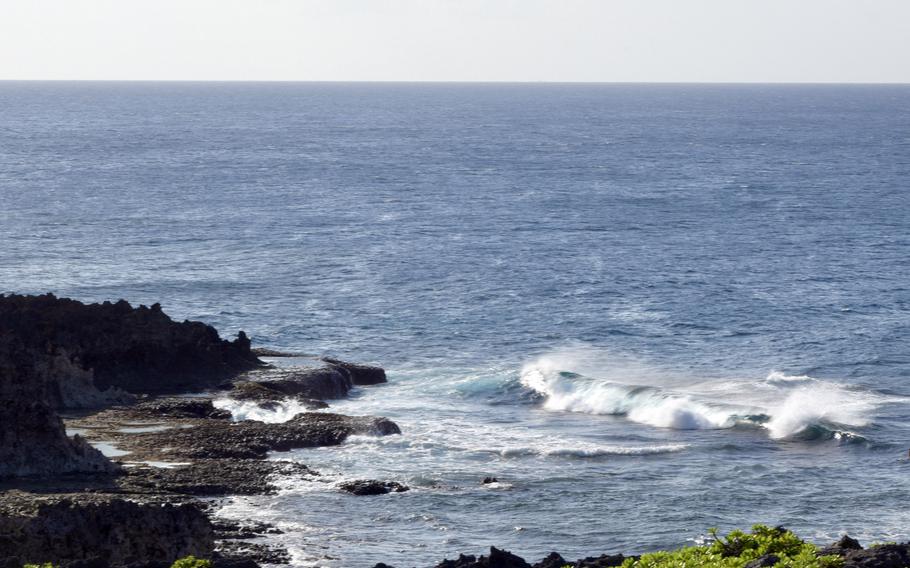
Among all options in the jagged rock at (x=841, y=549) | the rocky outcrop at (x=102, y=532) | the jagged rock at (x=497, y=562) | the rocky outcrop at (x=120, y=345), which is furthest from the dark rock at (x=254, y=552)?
the rocky outcrop at (x=120, y=345)

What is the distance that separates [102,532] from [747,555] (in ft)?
58.9

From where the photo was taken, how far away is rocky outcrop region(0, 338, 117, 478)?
144 feet

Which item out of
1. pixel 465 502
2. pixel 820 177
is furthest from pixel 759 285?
pixel 820 177

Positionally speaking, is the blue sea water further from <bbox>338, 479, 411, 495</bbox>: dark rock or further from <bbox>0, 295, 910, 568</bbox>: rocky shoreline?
<bbox>0, 295, 910, 568</bbox>: rocky shoreline

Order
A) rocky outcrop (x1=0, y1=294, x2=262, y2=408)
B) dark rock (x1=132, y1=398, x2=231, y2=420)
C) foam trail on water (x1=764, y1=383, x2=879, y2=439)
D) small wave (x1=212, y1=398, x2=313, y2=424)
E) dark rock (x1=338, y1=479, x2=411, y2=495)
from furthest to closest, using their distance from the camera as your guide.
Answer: foam trail on water (x1=764, y1=383, x2=879, y2=439) < rocky outcrop (x1=0, y1=294, x2=262, y2=408) < small wave (x1=212, y1=398, x2=313, y2=424) < dark rock (x1=132, y1=398, x2=231, y2=420) < dark rock (x1=338, y1=479, x2=411, y2=495)

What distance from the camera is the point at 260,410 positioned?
56.0 metres

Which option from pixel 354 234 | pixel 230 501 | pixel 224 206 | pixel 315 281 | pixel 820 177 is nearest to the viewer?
pixel 230 501

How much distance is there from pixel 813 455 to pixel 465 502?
16.6 m

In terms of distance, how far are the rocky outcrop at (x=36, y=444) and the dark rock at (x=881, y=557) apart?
26.5m

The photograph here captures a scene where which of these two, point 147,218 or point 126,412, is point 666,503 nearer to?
point 126,412

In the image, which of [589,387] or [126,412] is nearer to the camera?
[126,412]

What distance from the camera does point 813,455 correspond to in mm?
54906

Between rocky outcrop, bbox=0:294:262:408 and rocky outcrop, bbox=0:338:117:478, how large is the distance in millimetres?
10132

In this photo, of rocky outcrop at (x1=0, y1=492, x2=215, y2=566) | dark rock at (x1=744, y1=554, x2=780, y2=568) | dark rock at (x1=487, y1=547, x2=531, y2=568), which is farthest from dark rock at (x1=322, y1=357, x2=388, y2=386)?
dark rock at (x1=744, y1=554, x2=780, y2=568)
